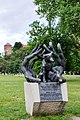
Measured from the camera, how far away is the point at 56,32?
3431cm

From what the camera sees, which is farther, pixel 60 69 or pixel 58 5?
pixel 58 5

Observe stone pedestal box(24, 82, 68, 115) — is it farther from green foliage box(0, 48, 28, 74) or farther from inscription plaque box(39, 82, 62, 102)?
green foliage box(0, 48, 28, 74)

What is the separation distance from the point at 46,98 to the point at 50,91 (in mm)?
252

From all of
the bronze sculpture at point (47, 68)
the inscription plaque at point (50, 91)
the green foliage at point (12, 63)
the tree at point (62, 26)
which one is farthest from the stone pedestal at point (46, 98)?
the green foliage at point (12, 63)

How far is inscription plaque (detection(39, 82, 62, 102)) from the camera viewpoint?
29.7 feet


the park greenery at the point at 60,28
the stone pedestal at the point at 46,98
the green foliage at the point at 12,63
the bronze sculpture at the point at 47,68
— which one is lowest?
the stone pedestal at the point at 46,98

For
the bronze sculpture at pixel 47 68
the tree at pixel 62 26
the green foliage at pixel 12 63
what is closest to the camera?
the bronze sculpture at pixel 47 68

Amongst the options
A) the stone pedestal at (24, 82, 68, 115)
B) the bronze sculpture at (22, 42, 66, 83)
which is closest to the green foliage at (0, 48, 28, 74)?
the bronze sculpture at (22, 42, 66, 83)

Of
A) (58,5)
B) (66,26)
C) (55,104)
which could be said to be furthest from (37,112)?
(58,5)

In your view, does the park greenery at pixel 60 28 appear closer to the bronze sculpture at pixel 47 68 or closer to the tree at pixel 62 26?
the tree at pixel 62 26

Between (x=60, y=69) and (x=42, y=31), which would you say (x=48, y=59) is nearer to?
(x=60, y=69)

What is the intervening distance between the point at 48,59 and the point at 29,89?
98 cm

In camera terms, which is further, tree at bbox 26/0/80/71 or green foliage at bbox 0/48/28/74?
green foliage at bbox 0/48/28/74

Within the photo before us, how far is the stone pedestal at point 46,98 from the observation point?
8.96 meters
